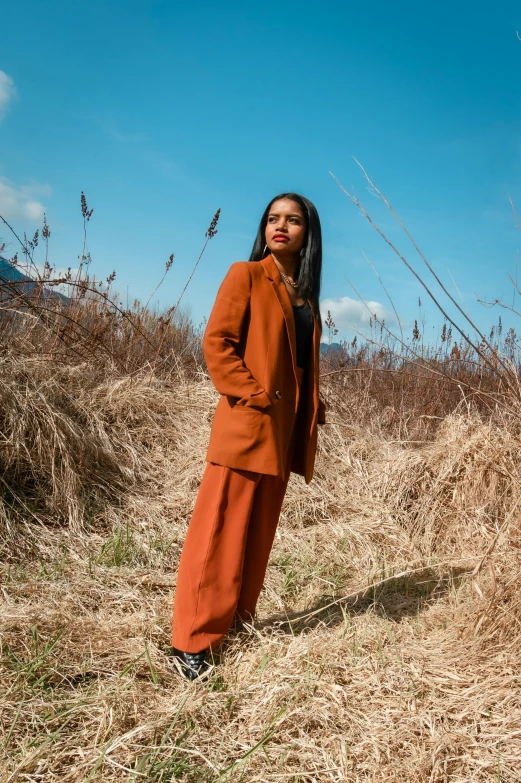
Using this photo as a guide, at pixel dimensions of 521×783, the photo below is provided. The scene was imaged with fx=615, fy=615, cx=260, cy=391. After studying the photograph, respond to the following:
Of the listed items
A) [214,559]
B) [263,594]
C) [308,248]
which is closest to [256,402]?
[214,559]

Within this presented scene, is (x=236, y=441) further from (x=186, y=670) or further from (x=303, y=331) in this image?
(x=186, y=670)

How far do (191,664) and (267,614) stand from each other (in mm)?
727

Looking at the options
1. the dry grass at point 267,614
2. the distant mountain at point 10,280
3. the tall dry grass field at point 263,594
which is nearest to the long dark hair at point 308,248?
the tall dry grass field at point 263,594

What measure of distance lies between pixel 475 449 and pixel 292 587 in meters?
1.66

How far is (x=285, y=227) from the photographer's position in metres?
2.54

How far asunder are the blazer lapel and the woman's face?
0.24ft

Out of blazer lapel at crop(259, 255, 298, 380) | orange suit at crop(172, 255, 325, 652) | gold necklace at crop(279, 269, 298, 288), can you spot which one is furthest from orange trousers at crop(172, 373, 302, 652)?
gold necklace at crop(279, 269, 298, 288)

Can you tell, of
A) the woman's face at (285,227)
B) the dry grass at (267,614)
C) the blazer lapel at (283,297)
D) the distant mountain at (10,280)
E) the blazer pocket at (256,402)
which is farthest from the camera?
the distant mountain at (10,280)

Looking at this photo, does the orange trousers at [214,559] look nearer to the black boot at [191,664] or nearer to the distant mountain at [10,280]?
the black boot at [191,664]

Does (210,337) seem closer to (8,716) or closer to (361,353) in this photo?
(8,716)

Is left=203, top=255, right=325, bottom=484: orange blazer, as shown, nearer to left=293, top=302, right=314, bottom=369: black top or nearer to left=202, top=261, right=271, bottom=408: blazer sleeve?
left=202, top=261, right=271, bottom=408: blazer sleeve

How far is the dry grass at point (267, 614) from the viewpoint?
75.3 inches

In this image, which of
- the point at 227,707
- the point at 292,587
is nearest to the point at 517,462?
the point at 292,587

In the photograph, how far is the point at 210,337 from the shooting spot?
232cm
